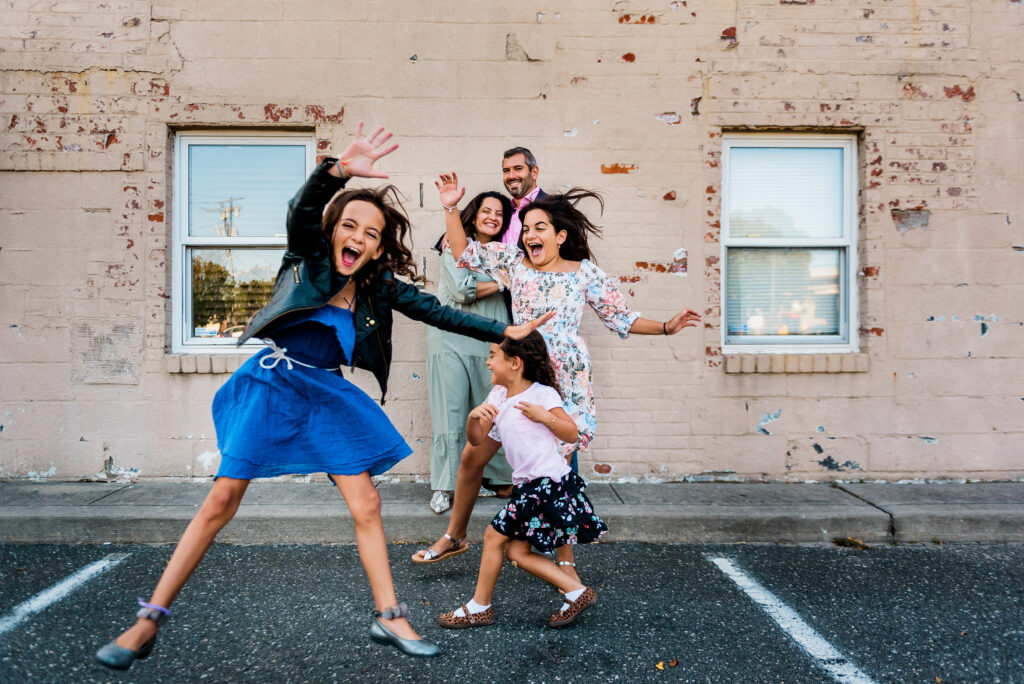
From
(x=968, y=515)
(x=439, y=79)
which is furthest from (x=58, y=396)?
(x=968, y=515)

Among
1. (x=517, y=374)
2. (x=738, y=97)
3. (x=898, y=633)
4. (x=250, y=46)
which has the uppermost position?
(x=250, y=46)

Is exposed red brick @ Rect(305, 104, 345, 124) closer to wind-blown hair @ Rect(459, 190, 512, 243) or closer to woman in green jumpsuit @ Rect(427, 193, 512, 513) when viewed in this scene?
woman in green jumpsuit @ Rect(427, 193, 512, 513)

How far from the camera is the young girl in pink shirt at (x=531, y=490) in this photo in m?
2.89

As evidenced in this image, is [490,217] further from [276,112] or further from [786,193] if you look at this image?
[786,193]

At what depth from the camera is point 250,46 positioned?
5.02m

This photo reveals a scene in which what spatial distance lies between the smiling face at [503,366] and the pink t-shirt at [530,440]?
0.09 meters

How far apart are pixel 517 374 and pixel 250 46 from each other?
3629mm

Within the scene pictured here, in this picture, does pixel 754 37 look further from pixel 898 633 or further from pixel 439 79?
pixel 898 633

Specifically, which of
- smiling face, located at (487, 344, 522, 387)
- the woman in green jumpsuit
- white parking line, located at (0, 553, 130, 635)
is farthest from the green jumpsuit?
white parking line, located at (0, 553, 130, 635)

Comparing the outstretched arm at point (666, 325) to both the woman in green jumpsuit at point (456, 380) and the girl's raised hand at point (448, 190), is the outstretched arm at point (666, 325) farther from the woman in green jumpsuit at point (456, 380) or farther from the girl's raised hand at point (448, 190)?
the girl's raised hand at point (448, 190)

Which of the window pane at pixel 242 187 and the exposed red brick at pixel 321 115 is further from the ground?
the exposed red brick at pixel 321 115

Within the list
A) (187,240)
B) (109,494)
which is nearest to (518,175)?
(187,240)

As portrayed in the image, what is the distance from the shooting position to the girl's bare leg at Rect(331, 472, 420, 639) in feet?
7.95

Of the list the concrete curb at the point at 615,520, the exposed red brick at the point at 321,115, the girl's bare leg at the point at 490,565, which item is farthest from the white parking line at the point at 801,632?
the exposed red brick at the point at 321,115
